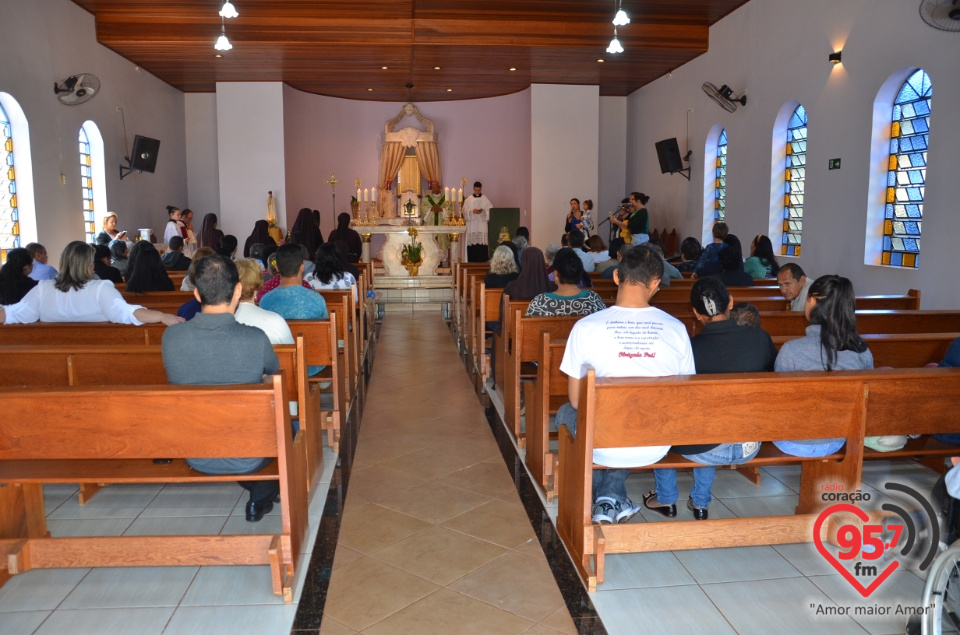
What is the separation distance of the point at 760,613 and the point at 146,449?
207cm

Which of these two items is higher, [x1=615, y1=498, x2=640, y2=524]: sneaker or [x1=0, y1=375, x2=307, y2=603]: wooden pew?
[x1=0, y1=375, x2=307, y2=603]: wooden pew

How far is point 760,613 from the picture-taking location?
8.01ft

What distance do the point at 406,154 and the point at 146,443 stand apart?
1301 centimetres

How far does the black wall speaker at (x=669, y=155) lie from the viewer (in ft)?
37.4

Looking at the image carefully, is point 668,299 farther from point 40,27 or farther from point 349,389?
point 40,27

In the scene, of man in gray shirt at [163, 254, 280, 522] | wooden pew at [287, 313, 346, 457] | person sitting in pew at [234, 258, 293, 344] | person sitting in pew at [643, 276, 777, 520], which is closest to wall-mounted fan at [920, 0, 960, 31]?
person sitting in pew at [643, 276, 777, 520]

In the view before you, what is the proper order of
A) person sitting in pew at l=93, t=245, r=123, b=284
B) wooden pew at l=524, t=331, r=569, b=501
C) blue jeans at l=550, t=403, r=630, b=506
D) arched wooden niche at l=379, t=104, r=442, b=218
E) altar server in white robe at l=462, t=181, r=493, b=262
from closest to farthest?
blue jeans at l=550, t=403, r=630, b=506, wooden pew at l=524, t=331, r=569, b=501, person sitting in pew at l=93, t=245, r=123, b=284, altar server in white robe at l=462, t=181, r=493, b=262, arched wooden niche at l=379, t=104, r=442, b=218

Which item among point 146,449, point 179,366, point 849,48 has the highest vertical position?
point 849,48

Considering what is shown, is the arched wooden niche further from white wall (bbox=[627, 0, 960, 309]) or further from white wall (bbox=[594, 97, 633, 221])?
white wall (bbox=[627, 0, 960, 309])

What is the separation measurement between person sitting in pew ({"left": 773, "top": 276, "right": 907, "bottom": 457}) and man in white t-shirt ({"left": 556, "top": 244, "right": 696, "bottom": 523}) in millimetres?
468

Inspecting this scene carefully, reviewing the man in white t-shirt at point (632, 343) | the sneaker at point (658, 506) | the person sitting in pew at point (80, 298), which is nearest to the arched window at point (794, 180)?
the sneaker at point (658, 506)

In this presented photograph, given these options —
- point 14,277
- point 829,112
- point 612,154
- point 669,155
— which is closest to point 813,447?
point 14,277

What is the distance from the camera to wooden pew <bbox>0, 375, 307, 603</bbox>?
7.89 ft

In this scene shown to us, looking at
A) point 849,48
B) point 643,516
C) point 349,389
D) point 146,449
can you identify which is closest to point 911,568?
point 643,516
